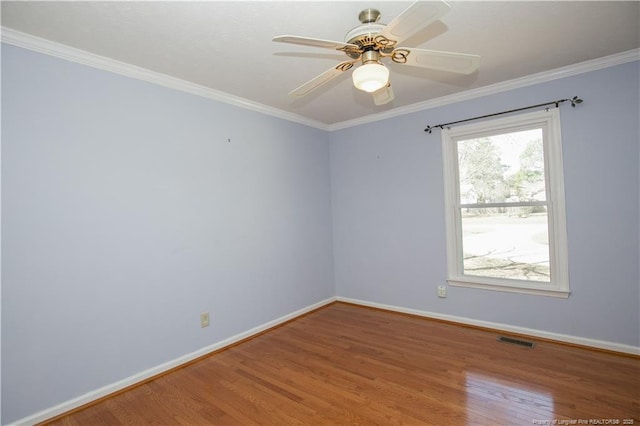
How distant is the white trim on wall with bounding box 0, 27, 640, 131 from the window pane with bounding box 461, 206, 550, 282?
1199 mm

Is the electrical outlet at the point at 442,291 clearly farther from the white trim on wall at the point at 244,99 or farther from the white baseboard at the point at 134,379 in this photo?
the white trim on wall at the point at 244,99

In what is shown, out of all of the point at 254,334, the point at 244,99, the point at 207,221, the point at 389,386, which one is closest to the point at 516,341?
the point at 389,386

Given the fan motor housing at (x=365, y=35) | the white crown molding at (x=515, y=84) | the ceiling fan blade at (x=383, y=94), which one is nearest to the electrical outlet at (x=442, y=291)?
the white crown molding at (x=515, y=84)

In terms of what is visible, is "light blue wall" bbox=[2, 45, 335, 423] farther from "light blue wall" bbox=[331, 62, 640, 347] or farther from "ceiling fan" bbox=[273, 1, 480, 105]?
"ceiling fan" bbox=[273, 1, 480, 105]

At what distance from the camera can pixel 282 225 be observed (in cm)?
379

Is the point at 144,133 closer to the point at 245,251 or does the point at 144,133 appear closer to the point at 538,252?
the point at 245,251

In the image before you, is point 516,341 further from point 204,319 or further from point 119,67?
point 119,67

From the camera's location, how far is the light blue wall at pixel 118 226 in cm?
201

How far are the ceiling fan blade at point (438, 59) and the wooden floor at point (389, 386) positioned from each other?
2072mm

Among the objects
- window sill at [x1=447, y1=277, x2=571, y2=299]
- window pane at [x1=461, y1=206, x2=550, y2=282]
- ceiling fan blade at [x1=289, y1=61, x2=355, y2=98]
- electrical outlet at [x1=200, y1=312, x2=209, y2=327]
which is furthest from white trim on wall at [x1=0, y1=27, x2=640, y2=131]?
electrical outlet at [x1=200, y1=312, x2=209, y2=327]

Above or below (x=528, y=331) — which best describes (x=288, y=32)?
above

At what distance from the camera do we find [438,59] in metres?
1.79

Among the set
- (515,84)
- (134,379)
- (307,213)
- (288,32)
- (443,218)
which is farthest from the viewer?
(307,213)

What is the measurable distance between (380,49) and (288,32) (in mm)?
715
